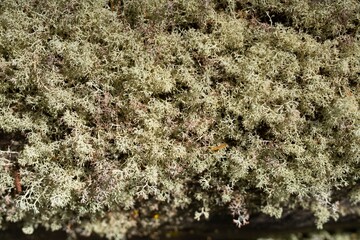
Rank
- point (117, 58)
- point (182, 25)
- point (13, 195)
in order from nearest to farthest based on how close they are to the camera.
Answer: point (117, 58), point (182, 25), point (13, 195)

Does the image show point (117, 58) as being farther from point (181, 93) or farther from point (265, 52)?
point (265, 52)

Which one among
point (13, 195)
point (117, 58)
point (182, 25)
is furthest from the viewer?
point (13, 195)

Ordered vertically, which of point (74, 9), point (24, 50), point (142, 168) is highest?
point (74, 9)

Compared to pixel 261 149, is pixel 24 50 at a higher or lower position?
higher

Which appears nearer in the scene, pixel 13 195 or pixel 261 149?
pixel 261 149

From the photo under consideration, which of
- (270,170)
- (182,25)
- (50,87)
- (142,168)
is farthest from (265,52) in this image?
(50,87)

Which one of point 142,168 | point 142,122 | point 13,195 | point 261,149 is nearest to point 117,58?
point 142,122

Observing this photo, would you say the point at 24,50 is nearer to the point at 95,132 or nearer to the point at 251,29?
the point at 95,132
